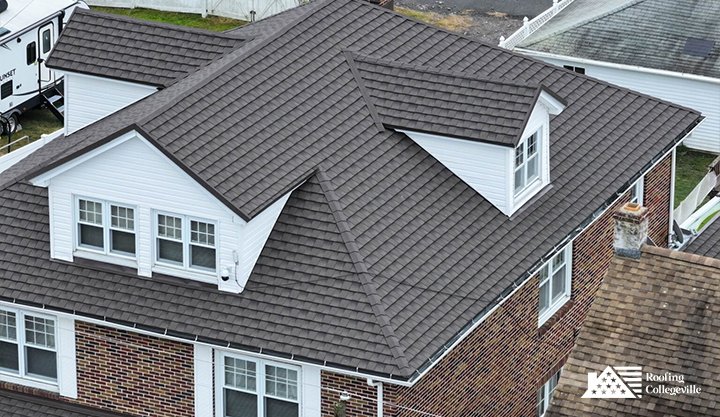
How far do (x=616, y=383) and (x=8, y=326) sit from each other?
12.2 metres

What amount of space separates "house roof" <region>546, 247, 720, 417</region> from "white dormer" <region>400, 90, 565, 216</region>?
487 cm

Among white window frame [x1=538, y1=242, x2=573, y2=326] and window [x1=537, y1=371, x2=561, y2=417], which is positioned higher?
white window frame [x1=538, y1=242, x2=573, y2=326]

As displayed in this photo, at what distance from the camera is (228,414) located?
120 ft

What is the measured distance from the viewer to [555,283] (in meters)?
39.9

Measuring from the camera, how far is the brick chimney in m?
32.9

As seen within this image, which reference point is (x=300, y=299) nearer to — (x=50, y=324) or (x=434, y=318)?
(x=434, y=318)

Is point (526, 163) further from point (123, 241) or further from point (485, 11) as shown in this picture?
point (485, 11)

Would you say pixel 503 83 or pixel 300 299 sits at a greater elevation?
pixel 503 83

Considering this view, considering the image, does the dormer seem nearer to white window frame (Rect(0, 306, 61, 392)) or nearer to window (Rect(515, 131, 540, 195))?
window (Rect(515, 131, 540, 195))

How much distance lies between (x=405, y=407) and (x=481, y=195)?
17.5ft

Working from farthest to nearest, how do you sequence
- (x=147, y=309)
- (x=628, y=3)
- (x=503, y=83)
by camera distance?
1. (x=628, y=3)
2. (x=503, y=83)
3. (x=147, y=309)

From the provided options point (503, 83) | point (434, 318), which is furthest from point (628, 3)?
point (434, 318)

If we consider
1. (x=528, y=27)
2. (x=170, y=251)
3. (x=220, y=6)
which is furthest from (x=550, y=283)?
(x=220, y=6)

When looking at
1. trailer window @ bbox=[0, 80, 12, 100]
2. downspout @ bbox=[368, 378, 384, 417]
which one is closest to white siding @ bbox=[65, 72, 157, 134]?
downspout @ bbox=[368, 378, 384, 417]
